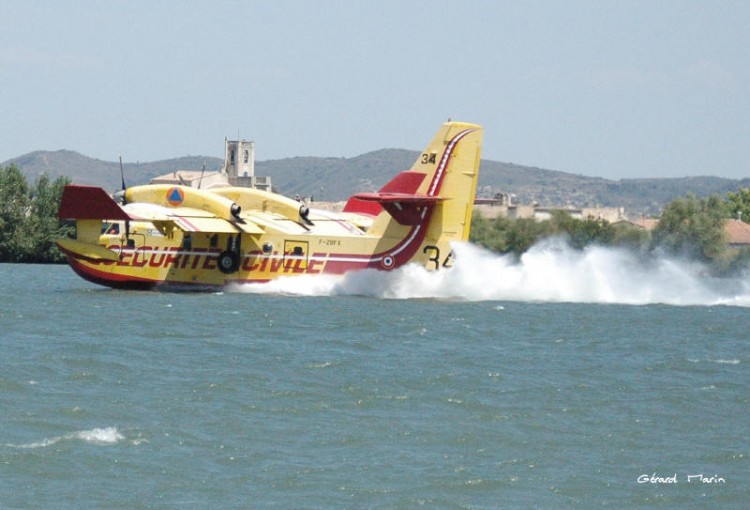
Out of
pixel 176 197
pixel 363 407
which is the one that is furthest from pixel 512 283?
pixel 363 407

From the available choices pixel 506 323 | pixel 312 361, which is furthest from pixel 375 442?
pixel 506 323

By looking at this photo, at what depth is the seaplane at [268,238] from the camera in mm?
51375

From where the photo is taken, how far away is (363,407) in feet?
86.6

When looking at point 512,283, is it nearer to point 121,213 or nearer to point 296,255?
point 296,255

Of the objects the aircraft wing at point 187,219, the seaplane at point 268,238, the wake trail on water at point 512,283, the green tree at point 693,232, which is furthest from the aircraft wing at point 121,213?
the green tree at point 693,232

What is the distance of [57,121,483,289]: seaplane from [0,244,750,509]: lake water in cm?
386

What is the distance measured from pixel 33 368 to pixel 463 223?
2577cm

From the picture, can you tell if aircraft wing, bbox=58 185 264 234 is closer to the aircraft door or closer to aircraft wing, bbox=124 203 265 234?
aircraft wing, bbox=124 203 265 234

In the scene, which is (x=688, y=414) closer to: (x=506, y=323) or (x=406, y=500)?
(x=406, y=500)

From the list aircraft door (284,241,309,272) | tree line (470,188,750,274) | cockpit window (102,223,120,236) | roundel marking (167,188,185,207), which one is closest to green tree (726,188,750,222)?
tree line (470,188,750,274)

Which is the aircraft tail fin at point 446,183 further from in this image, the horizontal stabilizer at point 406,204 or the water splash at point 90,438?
the water splash at point 90,438

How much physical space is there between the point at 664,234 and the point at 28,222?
138 feet

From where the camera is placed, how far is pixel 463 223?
52500mm

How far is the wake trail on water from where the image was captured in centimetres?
5219
